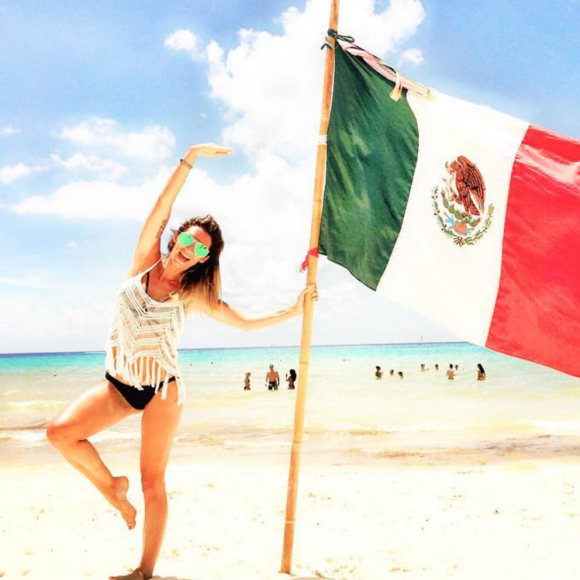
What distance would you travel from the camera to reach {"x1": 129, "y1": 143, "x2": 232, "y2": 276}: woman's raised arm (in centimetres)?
378

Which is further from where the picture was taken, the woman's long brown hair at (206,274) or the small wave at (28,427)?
the small wave at (28,427)

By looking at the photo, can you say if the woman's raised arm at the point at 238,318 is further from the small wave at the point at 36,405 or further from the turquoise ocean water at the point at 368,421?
the small wave at the point at 36,405

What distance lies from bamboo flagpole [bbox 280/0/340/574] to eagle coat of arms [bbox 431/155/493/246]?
0.89 metres

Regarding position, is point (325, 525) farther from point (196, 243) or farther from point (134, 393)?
point (196, 243)

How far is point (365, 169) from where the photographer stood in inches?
174

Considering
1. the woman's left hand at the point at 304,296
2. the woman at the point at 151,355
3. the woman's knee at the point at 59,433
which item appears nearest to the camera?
the woman's knee at the point at 59,433

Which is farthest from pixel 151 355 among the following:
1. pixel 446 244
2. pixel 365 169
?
pixel 446 244

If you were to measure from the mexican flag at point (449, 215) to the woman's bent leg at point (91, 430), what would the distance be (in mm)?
1837

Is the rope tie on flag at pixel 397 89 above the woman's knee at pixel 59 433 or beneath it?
above

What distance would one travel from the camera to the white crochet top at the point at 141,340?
11.8 ft

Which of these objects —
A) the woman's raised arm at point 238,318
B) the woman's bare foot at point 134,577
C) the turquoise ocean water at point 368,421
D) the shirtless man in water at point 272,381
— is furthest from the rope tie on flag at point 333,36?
the shirtless man in water at point 272,381

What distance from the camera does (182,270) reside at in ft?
12.4

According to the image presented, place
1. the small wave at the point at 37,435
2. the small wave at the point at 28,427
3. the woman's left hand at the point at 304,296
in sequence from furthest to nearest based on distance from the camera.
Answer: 1. the small wave at the point at 28,427
2. the small wave at the point at 37,435
3. the woman's left hand at the point at 304,296

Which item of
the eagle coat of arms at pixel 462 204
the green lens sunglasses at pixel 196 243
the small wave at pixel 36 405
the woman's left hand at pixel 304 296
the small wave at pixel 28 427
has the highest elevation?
the eagle coat of arms at pixel 462 204
